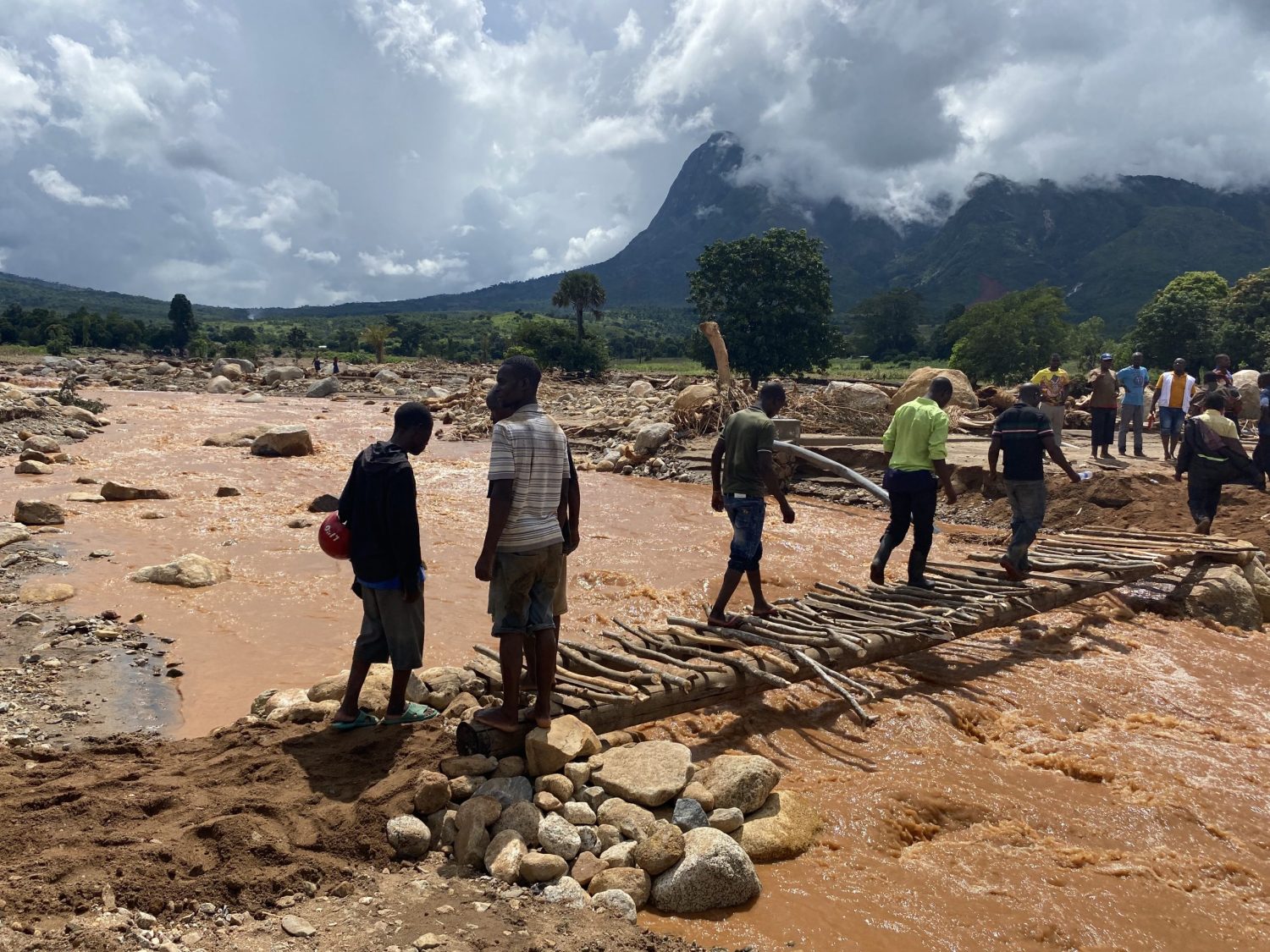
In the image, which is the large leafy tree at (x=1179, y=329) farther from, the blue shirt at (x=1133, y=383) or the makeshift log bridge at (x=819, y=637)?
the makeshift log bridge at (x=819, y=637)

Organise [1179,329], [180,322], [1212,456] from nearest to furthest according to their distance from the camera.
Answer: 1. [1212,456]
2. [1179,329]
3. [180,322]

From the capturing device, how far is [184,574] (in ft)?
25.1

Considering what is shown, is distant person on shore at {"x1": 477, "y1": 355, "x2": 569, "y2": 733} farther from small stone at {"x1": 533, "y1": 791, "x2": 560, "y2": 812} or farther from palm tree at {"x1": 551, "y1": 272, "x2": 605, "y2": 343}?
palm tree at {"x1": 551, "y1": 272, "x2": 605, "y2": 343}

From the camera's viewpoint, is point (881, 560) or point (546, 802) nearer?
point (546, 802)

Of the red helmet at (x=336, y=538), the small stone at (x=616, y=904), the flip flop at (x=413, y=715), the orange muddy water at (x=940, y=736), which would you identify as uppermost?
the red helmet at (x=336, y=538)

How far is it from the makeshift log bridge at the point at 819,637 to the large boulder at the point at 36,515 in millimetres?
7499

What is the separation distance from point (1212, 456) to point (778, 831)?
22.3 ft

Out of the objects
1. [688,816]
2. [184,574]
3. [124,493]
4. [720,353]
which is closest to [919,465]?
[688,816]

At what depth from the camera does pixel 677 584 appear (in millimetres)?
8766

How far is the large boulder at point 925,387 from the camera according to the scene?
17.4 metres

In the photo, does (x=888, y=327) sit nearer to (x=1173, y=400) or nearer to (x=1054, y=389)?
(x=1054, y=389)

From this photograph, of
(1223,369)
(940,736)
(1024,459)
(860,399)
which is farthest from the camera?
(860,399)

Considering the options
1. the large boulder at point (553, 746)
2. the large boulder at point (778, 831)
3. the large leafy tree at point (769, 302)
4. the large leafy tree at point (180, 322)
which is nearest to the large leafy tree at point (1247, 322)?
the large leafy tree at point (769, 302)

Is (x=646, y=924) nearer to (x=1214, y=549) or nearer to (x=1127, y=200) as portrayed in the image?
(x=1214, y=549)
